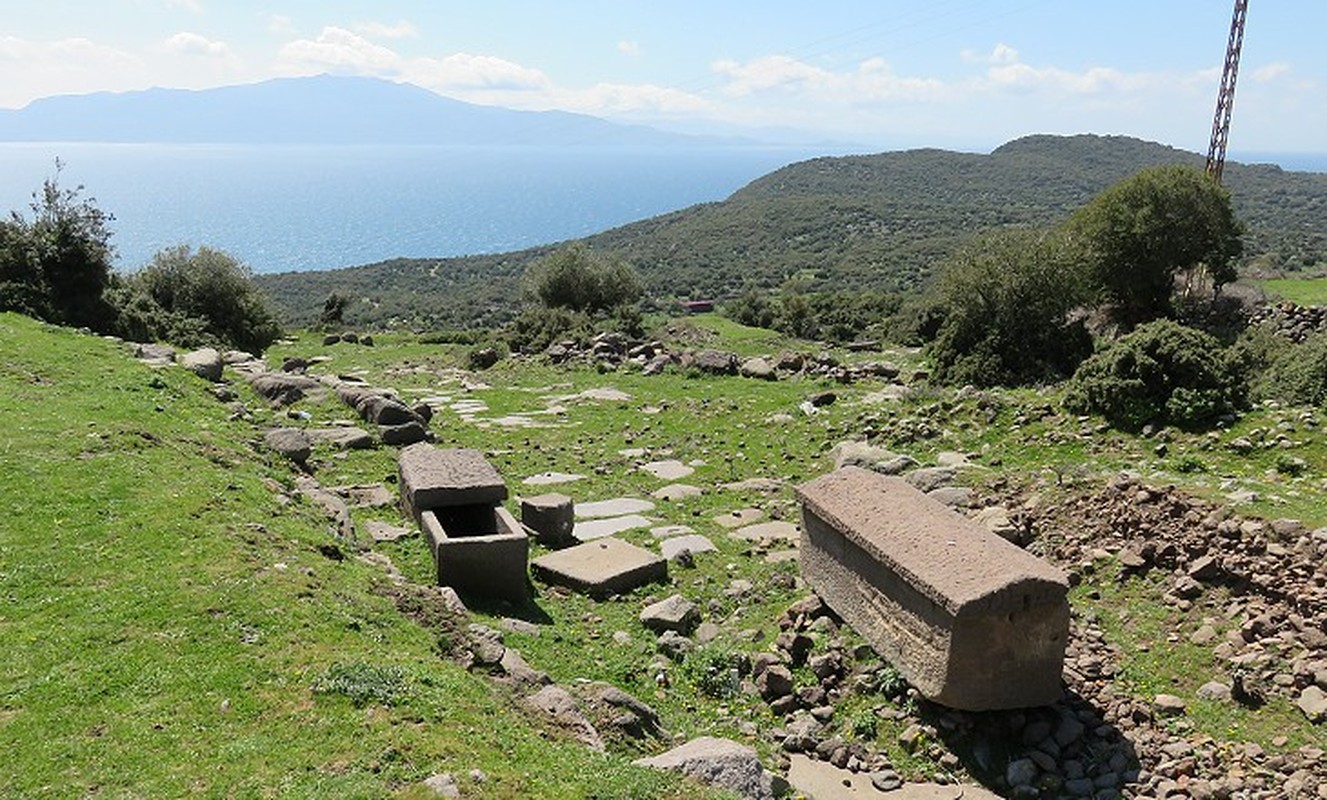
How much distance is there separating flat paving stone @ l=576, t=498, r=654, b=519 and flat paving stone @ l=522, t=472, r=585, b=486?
135 centimetres

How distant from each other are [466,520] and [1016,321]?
55.5ft

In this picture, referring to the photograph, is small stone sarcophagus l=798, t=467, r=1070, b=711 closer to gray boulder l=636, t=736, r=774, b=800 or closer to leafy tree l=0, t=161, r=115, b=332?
gray boulder l=636, t=736, r=774, b=800

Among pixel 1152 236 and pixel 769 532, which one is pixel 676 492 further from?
pixel 1152 236

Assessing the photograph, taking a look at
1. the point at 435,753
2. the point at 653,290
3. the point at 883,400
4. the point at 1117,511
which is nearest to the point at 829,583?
the point at 1117,511

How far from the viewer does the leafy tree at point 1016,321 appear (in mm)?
23453

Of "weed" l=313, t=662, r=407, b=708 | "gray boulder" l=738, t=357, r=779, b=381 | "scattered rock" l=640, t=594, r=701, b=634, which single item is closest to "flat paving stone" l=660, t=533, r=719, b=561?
"scattered rock" l=640, t=594, r=701, b=634

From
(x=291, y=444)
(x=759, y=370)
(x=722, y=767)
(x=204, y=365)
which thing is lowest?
(x=759, y=370)

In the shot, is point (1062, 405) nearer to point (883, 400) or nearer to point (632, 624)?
point (883, 400)

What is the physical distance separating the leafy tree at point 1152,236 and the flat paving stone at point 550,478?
69.9ft

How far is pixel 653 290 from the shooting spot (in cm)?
8819

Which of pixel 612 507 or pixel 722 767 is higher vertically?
pixel 722 767

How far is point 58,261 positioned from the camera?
24703 mm

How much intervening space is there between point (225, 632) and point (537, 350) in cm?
2763

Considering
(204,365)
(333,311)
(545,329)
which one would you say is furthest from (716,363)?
(333,311)
